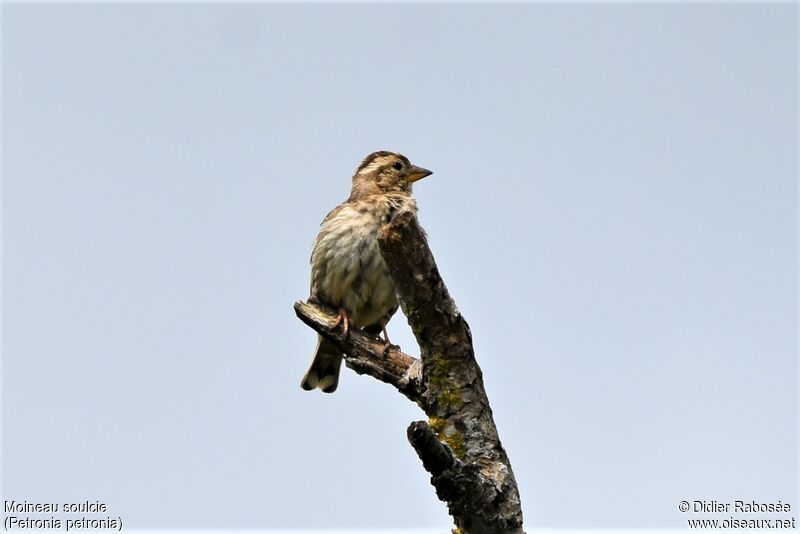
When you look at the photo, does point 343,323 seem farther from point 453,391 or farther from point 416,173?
point 416,173

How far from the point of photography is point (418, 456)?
14.8 feet

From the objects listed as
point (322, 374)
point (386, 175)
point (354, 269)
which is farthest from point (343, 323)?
Result: point (386, 175)

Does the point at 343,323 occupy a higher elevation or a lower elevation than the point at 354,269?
lower

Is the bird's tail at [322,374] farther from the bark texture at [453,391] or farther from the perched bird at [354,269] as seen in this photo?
the bark texture at [453,391]

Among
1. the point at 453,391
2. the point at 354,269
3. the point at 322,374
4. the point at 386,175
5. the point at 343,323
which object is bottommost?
the point at 453,391

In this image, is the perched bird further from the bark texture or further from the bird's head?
the bark texture

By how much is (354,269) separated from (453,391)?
238 cm

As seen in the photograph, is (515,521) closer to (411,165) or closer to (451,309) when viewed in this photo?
(451,309)

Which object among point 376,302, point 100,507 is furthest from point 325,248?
point 100,507

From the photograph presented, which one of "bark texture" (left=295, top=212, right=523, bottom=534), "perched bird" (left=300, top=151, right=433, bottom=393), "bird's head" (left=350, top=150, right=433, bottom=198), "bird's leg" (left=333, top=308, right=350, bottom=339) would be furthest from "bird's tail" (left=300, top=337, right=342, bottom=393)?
"bark texture" (left=295, top=212, right=523, bottom=534)

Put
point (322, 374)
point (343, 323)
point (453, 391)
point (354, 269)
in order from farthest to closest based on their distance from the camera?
point (322, 374)
point (354, 269)
point (343, 323)
point (453, 391)

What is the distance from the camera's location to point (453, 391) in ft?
17.4

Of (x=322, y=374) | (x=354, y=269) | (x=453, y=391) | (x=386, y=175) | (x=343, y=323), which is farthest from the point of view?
(x=386, y=175)

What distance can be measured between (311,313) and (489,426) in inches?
77.8
